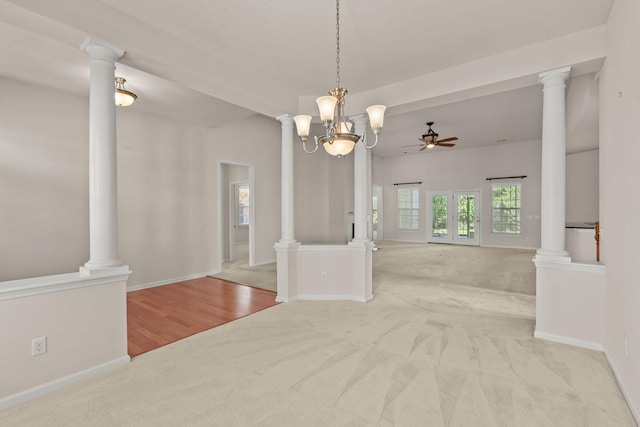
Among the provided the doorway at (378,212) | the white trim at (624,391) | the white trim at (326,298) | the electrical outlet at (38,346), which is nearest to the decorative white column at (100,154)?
the electrical outlet at (38,346)

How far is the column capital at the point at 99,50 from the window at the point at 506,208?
1018cm

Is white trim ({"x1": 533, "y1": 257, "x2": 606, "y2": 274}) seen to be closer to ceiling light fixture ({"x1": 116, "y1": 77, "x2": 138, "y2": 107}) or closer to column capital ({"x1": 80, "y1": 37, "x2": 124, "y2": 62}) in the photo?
column capital ({"x1": 80, "y1": 37, "x2": 124, "y2": 62})

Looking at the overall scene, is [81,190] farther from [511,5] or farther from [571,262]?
[571,262]

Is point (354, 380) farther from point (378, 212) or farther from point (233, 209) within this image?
point (378, 212)

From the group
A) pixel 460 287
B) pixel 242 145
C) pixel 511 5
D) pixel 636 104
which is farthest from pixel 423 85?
pixel 242 145

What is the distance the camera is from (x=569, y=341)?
9.41 ft

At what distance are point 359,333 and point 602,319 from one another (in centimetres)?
219

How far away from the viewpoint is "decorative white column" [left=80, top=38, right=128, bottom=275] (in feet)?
8.09

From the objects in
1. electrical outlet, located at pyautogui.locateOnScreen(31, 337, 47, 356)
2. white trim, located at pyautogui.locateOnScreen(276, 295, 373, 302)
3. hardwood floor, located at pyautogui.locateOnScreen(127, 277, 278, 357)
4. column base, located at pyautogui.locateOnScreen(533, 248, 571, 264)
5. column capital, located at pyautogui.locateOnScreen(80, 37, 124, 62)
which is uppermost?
column capital, located at pyautogui.locateOnScreen(80, 37, 124, 62)

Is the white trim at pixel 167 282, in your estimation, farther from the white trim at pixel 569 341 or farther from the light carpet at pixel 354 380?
the white trim at pixel 569 341

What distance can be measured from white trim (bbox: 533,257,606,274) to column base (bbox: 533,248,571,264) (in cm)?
2

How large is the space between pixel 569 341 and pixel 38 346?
4437 mm

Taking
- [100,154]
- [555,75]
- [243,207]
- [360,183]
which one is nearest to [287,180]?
[360,183]

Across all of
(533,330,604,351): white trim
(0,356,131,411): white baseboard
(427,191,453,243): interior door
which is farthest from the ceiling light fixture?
(427,191,453,243): interior door
